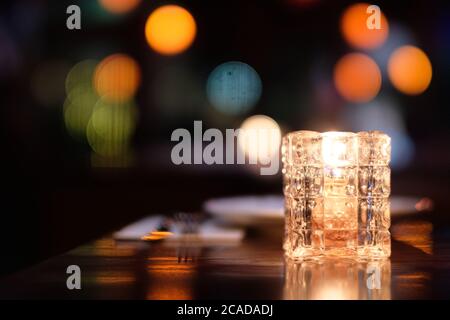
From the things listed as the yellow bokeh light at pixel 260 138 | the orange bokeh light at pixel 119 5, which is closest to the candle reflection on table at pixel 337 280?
the yellow bokeh light at pixel 260 138

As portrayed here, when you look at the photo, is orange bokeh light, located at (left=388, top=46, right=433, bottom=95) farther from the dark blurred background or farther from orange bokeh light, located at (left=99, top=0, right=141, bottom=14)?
orange bokeh light, located at (left=99, top=0, right=141, bottom=14)

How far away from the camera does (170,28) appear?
552 cm

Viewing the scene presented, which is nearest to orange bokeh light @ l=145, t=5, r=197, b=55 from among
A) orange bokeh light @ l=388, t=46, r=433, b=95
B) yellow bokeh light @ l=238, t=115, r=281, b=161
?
yellow bokeh light @ l=238, t=115, r=281, b=161

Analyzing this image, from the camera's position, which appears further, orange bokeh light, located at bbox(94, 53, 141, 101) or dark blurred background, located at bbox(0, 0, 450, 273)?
orange bokeh light, located at bbox(94, 53, 141, 101)

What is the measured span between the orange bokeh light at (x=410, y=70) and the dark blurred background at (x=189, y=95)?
0.07 feet

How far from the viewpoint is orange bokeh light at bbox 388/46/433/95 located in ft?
21.6

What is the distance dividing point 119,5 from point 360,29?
6.97ft

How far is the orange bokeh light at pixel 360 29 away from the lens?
19.7 ft

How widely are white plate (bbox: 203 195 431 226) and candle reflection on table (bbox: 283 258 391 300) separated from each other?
16.3 inches

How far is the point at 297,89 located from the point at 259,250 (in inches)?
188

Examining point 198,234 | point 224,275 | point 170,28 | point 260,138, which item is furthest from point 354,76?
point 224,275

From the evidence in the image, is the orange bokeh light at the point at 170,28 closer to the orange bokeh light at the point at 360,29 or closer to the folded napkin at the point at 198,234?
the orange bokeh light at the point at 360,29

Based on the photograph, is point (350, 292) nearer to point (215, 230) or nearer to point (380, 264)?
point (380, 264)

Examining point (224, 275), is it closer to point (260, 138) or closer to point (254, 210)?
point (254, 210)
